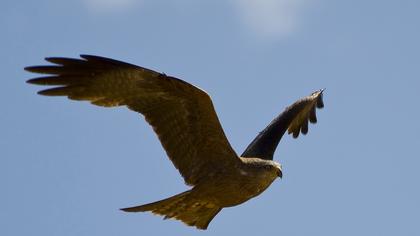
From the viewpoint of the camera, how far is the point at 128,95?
10.9m

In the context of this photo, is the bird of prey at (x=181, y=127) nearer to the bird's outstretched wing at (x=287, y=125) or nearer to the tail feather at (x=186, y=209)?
the tail feather at (x=186, y=209)

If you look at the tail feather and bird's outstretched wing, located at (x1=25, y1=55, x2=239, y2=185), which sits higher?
bird's outstretched wing, located at (x1=25, y1=55, x2=239, y2=185)

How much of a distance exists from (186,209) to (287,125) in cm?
273

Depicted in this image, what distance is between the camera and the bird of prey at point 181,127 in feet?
35.0

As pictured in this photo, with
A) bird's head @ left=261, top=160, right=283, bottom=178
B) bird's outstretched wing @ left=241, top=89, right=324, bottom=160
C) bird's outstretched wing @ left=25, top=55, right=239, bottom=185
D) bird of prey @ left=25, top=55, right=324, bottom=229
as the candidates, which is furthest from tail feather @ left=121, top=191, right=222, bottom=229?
bird's outstretched wing @ left=241, top=89, right=324, bottom=160

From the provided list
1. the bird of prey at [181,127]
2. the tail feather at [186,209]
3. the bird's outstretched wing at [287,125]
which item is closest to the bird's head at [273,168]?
the bird of prey at [181,127]

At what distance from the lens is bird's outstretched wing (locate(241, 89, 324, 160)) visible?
1277cm

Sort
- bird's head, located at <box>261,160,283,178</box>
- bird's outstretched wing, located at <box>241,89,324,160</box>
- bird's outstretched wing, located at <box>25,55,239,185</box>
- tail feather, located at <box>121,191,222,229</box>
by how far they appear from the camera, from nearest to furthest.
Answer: bird's outstretched wing, located at <box>25,55,239,185</box> → tail feather, located at <box>121,191,222,229</box> → bird's head, located at <box>261,160,283,178</box> → bird's outstretched wing, located at <box>241,89,324,160</box>

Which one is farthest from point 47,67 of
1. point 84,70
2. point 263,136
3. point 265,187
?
point 263,136

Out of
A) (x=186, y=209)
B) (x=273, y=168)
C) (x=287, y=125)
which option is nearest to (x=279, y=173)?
(x=273, y=168)

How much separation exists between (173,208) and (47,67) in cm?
215

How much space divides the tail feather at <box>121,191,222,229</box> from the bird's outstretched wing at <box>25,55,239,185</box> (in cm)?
26

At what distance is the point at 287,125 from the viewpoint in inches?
527

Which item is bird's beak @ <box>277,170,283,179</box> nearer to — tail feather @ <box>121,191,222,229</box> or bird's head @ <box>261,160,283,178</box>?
bird's head @ <box>261,160,283,178</box>
